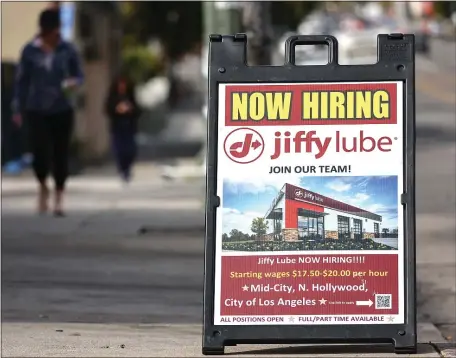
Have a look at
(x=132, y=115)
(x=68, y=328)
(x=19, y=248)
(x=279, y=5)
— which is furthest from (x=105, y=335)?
(x=279, y=5)

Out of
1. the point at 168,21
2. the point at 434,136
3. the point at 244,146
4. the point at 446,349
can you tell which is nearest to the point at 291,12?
the point at 168,21

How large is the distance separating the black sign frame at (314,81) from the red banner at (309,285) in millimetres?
71

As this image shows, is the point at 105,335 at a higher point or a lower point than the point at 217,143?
lower

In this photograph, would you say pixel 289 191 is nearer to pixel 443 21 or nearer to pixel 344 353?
pixel 344 353

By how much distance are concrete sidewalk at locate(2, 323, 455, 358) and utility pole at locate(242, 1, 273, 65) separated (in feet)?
19.7

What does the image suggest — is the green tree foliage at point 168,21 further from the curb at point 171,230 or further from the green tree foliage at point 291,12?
the curb at point 171,230

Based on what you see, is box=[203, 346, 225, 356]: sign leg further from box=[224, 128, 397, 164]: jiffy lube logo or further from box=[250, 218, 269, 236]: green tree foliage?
box=[224, 128, 397, 164]: jiffy lube logo

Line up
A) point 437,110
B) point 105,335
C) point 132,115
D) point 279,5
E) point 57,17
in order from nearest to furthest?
point 105,335 → point 57,17 → point 132,115 → point 437,110 → point 279,5

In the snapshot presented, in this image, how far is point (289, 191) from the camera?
20.3 ft

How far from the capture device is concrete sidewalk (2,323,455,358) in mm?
6414

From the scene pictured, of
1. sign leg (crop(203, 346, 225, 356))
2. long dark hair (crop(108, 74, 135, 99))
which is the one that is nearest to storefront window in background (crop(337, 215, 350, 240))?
sign leg (crop(203, 346, 225, 356))

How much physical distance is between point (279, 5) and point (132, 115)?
14.3 meters

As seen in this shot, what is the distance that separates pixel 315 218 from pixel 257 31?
741 cm

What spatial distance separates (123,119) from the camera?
19766 mm
